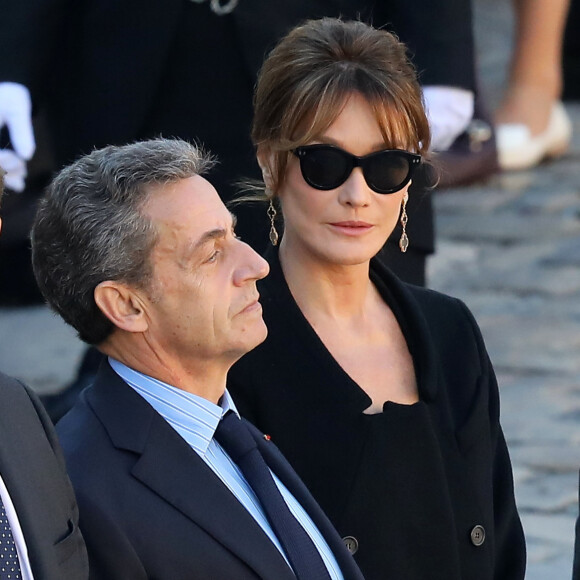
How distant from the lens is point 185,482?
6.92 feet

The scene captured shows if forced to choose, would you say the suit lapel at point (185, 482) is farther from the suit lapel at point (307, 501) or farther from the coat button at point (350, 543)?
the coat button at point (350, 543)

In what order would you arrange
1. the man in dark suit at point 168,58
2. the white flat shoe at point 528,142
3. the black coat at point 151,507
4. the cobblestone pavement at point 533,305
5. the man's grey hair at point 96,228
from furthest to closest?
the white flat shoe at point 528,142
the cobblestone pavement at point 533,305
the man in dark suit at point 168,58
the man's grey hair at point 96,228
the black coat at point 151,507

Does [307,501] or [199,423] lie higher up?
[199,423]

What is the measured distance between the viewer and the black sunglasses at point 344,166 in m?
2.51

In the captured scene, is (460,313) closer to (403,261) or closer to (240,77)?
(403,261)

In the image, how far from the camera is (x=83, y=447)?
6.98 feet

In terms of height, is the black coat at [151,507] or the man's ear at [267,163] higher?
the man's ear at [267,163]

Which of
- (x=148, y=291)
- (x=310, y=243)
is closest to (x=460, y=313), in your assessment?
(x=310, y=243)

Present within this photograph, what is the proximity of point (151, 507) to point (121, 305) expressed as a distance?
0.98ft

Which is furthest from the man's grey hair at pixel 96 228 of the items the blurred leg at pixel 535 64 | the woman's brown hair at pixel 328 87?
the blurred leg at pixel 535 64

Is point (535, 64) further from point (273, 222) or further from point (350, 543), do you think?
point (350, 543)

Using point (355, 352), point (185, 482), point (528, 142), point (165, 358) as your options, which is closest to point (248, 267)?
point (165, 358)

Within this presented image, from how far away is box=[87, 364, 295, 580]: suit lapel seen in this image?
2.08 meters

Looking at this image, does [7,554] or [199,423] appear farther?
[199,423]
